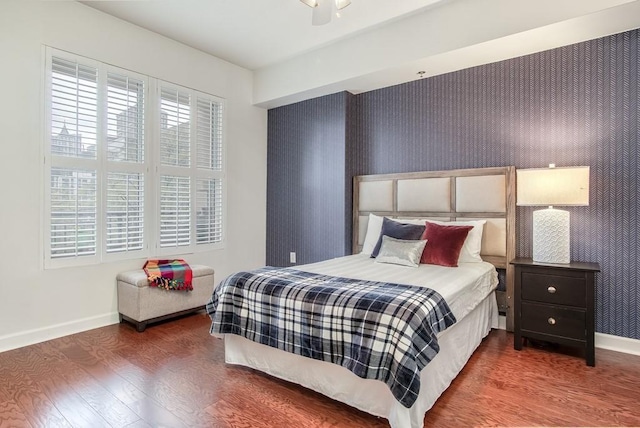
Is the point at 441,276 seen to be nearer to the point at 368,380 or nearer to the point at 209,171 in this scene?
the point at 368,380

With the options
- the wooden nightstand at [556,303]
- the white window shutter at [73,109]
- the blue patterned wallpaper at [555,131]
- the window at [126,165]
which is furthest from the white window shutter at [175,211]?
the wooden nightstand at [556,303]

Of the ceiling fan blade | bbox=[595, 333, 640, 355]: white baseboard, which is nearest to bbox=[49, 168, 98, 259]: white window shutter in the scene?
the ceiling fan blade

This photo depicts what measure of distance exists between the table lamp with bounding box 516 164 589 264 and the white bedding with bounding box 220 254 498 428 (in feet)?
1.57

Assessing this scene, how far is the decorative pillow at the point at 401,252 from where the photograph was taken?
292cm

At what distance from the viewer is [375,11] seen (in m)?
3.15

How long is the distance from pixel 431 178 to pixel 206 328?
2.68 metres

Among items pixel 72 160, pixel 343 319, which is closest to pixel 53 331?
pixel 72 160

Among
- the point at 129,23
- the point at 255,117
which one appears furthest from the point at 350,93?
the point at 129,23

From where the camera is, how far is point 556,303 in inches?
102

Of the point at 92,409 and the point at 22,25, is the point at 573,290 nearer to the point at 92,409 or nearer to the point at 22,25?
the point at 92,409

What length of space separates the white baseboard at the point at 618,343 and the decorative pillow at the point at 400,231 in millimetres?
1640

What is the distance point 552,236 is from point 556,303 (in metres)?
0.52

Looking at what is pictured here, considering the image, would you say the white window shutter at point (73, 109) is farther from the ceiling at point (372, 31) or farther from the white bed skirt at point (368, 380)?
the white bed skirt at point (368, 380)

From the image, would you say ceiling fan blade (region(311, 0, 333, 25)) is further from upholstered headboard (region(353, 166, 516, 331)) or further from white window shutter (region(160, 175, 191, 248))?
white window shutter (region(160, 175, 191, 248))
